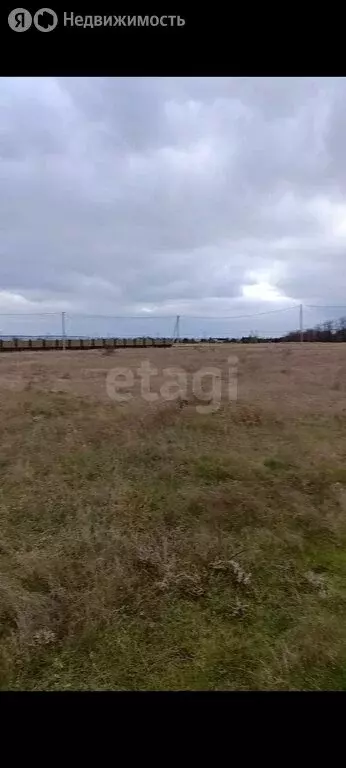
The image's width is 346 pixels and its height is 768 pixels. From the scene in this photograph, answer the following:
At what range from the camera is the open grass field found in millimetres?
1841

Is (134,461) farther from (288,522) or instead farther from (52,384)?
(52,384)

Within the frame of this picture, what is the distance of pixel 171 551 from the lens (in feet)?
8.55

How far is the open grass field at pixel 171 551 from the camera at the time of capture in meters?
1.84
